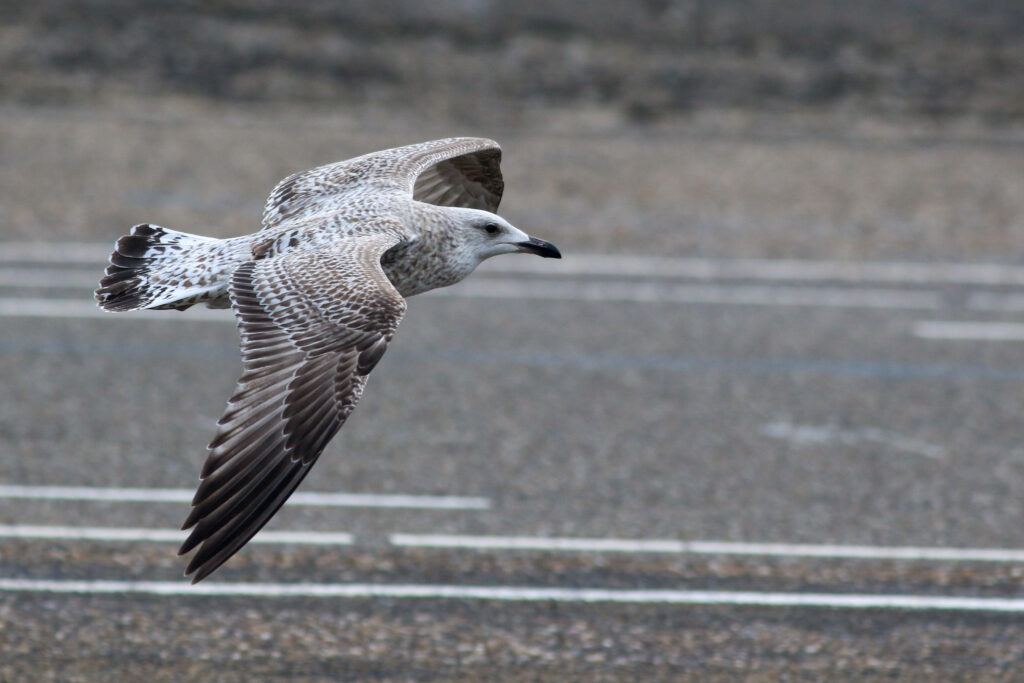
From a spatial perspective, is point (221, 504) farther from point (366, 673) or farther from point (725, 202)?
point (725, 202)

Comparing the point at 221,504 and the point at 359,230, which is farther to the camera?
the point at 359,230

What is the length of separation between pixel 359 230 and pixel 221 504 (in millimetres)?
1020

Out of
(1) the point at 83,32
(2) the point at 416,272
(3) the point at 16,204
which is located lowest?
(3) the point at 16,204

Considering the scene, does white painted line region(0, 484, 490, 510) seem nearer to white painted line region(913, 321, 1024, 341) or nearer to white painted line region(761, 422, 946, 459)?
white painted line region(761, 422, 946, 459)

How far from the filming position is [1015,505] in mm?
7766

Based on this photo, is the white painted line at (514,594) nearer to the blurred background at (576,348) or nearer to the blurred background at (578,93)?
the blurred background at (576,348)

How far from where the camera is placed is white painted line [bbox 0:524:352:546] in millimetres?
7016

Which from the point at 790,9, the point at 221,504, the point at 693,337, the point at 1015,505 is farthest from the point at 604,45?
the point at 221,504

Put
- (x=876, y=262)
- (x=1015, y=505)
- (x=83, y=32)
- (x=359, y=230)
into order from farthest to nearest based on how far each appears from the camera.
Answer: (x=83, y=32)
(x=876, y=262)
(x=1015, y=505)
(x=359, y=230)

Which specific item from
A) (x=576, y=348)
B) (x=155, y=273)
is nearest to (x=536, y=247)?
(x=155, y=273)

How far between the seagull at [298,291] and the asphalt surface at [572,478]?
1.54m

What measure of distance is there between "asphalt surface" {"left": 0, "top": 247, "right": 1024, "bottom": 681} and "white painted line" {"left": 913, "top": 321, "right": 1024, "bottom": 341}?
0.10 metres

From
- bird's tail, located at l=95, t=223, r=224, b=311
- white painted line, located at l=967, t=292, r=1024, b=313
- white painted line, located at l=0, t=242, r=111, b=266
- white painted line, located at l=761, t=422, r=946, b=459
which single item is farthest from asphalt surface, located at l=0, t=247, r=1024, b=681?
bird's tail, located at l=95, t=223, r=224, b=311

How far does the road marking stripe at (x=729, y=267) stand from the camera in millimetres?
11914
